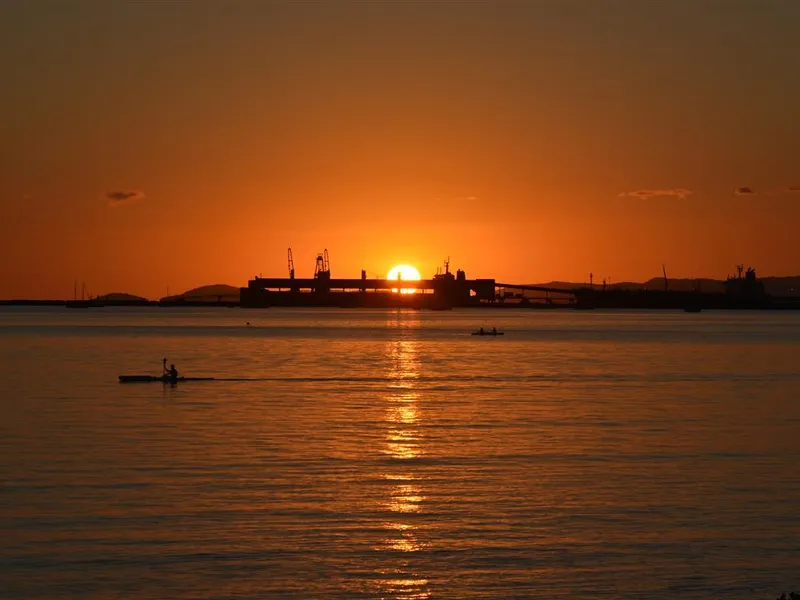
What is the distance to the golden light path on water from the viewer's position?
18.2 metres

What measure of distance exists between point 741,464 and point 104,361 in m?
61.0

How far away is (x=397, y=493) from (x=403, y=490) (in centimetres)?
42

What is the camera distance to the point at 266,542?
822 inches

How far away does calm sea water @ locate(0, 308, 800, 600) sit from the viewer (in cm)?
1872

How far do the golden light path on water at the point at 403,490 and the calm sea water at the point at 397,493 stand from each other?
68 mm

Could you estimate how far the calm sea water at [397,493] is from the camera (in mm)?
18719

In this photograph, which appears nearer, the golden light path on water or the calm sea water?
the golden light path on water

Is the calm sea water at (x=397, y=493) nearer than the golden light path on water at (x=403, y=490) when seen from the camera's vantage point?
No

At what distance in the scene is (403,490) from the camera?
26391 mm

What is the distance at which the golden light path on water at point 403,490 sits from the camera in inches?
716

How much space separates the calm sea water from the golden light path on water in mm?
68

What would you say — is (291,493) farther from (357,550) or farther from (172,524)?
(357,550)

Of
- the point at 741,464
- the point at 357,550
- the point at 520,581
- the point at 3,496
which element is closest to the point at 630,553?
the point at 520,581

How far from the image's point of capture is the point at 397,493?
1024 inches
